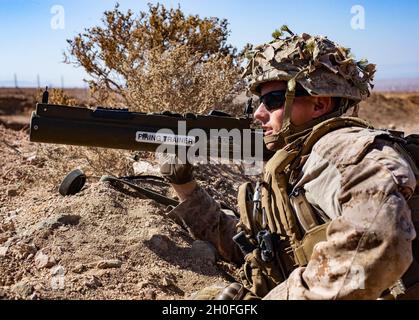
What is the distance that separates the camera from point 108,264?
12.2 ft

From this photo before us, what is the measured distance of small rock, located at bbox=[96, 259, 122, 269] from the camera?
12.1 feet

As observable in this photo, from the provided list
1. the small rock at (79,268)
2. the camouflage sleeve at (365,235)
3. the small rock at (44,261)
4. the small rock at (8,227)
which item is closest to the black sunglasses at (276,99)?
the camouflage sleeve at (365,235)

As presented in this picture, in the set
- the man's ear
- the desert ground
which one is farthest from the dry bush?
the man's ear

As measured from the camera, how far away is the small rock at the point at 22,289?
10.4 feet

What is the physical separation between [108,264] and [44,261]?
39 cm

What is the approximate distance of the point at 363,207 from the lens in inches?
84.0

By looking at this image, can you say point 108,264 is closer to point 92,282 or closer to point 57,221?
point 92,282

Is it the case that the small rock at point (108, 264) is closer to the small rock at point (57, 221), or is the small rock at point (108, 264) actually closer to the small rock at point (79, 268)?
the small rock at point (79, 268)

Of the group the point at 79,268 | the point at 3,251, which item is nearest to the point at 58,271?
the point at 79,268

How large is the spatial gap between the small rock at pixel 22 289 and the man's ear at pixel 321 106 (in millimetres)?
1750

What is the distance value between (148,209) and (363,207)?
2.63 meters

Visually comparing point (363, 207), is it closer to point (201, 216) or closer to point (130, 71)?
point (201, 216)

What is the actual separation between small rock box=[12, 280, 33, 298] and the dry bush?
9.90ft
